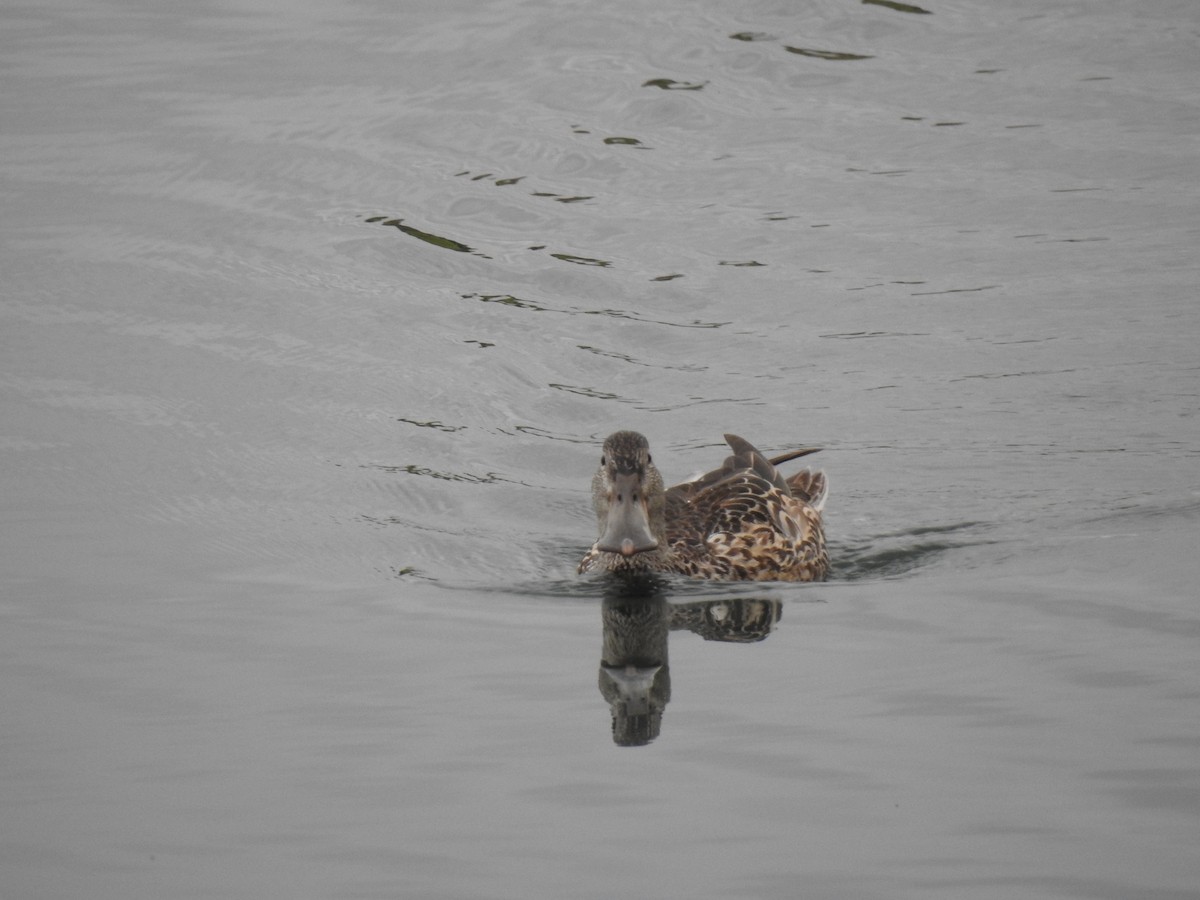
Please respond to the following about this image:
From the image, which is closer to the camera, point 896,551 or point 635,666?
point 635,666

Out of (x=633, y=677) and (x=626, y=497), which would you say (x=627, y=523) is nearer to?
(x=626, y=497)

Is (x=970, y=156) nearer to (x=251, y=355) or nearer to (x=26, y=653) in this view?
(x=251, y=355)

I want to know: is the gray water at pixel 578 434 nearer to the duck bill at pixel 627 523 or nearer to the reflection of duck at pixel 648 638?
the reflection of duck at pixel 648 638

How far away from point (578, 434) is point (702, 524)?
7.86 ft

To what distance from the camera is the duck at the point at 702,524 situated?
33.4ft

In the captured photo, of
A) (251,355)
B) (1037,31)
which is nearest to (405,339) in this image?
(251,355)

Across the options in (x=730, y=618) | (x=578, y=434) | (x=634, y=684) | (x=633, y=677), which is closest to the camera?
(x=634, y=684)

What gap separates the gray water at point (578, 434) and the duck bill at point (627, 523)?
424mm

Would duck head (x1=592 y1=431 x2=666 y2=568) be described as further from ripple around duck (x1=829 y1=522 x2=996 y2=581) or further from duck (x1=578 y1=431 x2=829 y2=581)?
ripple around duck (x1=829 y1=522 x2=996 y2=581)

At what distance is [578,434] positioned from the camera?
1308 cm

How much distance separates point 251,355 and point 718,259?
A: 4303 mm

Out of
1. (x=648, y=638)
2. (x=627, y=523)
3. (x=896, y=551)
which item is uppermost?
(x=627, y=523)

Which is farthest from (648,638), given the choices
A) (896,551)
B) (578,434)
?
(578,434)

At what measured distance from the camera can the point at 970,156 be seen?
17.8 meters
